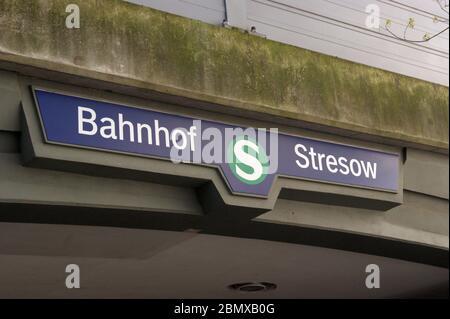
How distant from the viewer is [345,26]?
7.35 metres

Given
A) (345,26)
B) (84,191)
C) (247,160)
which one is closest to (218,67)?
(247,160)

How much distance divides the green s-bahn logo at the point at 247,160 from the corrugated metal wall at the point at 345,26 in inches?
Answer: 48.0

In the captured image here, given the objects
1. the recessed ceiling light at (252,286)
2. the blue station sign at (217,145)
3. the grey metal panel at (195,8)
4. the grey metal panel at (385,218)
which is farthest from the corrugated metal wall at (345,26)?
the recessed ceiling light at (252,286)

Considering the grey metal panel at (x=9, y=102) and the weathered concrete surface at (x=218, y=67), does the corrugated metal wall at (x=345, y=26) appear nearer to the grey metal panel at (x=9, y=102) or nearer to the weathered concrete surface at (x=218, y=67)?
the weathered concrete surface at (x=218, y=67)

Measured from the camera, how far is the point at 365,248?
23.7ft

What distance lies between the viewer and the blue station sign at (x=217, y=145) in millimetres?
5246

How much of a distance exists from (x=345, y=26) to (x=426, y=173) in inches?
67.7

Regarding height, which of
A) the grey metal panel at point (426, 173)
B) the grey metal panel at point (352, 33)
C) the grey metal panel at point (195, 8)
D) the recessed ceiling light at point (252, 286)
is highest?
the grey metal panel at point (352, 33)

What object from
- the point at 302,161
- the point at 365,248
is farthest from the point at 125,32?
the point at 365,248

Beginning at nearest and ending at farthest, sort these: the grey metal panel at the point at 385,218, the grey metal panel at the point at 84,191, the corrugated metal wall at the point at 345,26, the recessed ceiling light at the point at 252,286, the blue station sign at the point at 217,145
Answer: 1. the grey metal panel at the point at 84,191
2. the blue station sign at the point at 217,145
3. the grey metal panel at the point at 385,218
4. the corrugated metal wall at the point at 345,26
5. the recessed ceiling light at the point at 252,286

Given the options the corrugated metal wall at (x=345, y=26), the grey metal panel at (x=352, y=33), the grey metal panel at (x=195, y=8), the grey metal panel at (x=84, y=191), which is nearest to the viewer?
the grey metal panel at (x=84, y=191)

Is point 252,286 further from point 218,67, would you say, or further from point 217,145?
point 218,67

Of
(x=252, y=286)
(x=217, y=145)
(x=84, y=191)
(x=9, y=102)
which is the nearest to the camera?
(x=9, y=102)

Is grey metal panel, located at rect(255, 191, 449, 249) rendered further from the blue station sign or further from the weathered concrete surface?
the weathered concrete surface
